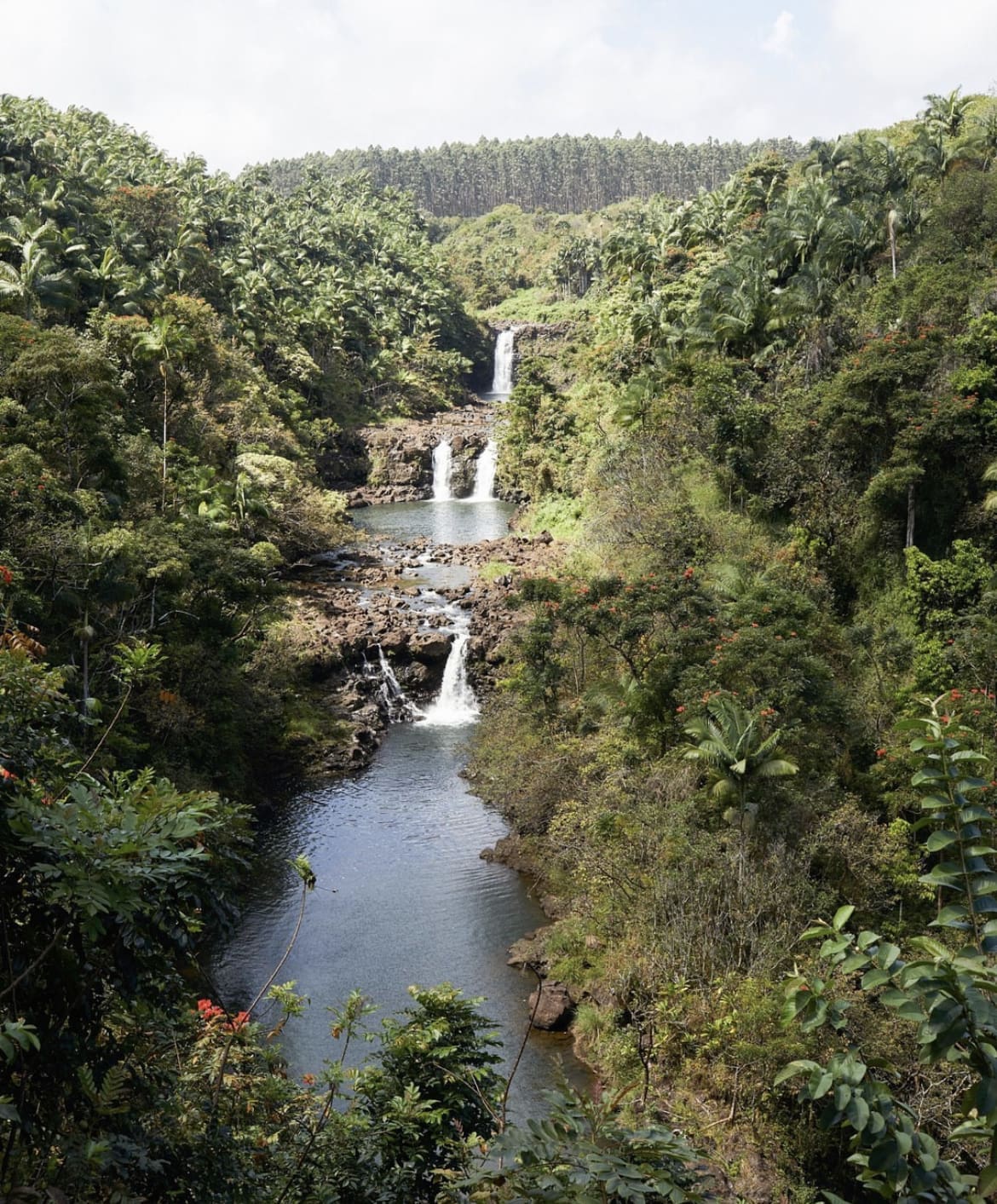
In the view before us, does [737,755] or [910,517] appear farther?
[910,517]

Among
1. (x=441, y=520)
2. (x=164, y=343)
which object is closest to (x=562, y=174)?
(x=441, y=520)

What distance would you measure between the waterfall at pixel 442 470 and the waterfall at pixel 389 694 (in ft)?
105

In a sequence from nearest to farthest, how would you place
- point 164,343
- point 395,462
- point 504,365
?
point 164,343
point 395,462
point 504,365

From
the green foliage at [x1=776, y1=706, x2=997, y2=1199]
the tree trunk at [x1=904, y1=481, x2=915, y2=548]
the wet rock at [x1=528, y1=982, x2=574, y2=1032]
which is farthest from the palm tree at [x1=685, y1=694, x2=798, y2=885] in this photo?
the green foliage at [x1=776, y1=706, x2=997, y2=1199]

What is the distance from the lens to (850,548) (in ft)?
94.9

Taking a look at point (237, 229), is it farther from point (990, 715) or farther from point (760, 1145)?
point (760, 1145)

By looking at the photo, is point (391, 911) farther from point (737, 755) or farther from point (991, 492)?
point (991, 492)

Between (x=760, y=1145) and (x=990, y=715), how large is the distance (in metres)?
10.4

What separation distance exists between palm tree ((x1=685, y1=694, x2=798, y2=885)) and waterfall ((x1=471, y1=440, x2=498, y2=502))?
47.7 m

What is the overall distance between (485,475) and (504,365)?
3708cm

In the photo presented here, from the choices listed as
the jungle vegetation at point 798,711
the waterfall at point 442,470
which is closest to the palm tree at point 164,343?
the jungle vegetation at point 798,711

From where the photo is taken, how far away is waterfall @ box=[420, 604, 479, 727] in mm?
33969

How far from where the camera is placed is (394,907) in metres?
21.8

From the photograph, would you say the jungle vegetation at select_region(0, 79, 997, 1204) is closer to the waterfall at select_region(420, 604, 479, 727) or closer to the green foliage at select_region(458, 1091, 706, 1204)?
the green foliage at select_region(458, 1091, 706, 1204)
